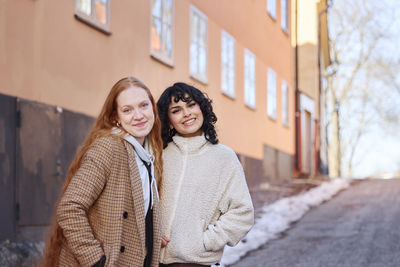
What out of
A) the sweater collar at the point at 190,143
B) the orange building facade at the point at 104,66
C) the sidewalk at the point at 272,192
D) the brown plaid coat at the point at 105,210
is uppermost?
the orange building facade at the point at 104,66

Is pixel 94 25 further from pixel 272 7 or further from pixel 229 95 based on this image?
pixel 272 7

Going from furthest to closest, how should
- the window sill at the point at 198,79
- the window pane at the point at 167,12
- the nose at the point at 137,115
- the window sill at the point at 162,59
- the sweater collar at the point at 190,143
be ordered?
the window sill at the point at 198,79, the window pane at the point at 167,12, the window sill at the point at 162,59, the sweater collar at the point at 190,143, the nose at the point at 137,115

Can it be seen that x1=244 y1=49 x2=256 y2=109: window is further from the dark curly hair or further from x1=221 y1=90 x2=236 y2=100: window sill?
the dark curly hair

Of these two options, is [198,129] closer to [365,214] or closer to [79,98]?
[79,98]

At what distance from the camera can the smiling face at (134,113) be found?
127 inches

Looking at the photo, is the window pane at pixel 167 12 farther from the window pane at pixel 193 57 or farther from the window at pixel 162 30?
the window pane at pixel 193 57

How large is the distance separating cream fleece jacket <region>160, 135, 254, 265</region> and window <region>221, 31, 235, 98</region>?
1037 centimetres

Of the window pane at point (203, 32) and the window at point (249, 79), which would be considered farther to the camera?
the window at point (249, 79)

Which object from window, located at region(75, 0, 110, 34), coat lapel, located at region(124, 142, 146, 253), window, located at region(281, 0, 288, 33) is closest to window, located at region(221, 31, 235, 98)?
window, located at region(75, 0, 110, 34)

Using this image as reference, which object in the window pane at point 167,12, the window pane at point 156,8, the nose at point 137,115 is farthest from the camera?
the window pane at point 167,12

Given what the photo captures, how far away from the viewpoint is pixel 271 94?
62.1 feet

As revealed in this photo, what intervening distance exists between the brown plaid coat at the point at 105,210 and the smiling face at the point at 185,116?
0.55 m

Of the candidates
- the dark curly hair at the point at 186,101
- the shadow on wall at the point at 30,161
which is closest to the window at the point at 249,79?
the shadow on wall at the point at 30,161

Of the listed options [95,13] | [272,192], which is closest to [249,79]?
[272,192]
